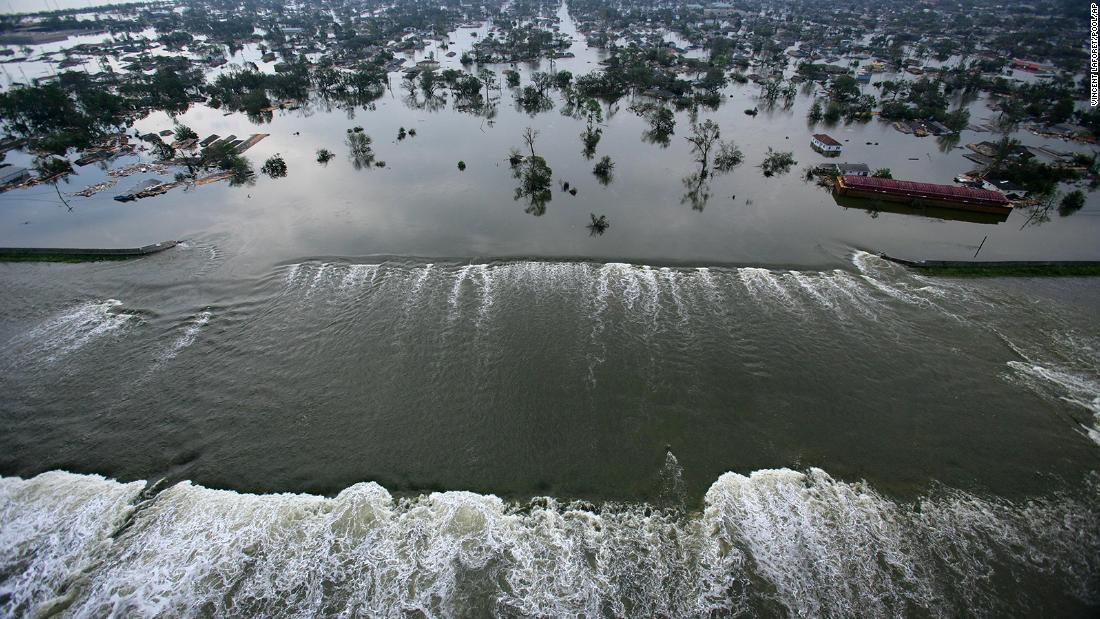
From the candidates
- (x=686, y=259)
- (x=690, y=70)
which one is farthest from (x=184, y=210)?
(x=690, y=70)

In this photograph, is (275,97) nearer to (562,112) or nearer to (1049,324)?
(562,112)

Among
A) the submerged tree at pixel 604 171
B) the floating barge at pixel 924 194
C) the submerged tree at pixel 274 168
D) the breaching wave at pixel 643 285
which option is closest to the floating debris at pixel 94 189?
the submerged tree at pixel 274 168

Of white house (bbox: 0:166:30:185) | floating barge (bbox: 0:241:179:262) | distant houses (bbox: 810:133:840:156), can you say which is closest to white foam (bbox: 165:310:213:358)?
floating barge (bbox: 0:241:179:262)

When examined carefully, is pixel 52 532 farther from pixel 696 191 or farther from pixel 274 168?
pixel 696 191

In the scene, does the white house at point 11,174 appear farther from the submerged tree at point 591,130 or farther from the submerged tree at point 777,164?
the submerged tree at point 777,164

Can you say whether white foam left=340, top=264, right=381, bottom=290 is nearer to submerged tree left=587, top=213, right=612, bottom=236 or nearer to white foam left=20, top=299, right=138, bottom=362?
white foam left=20, top=299, right=138, bottom=362
